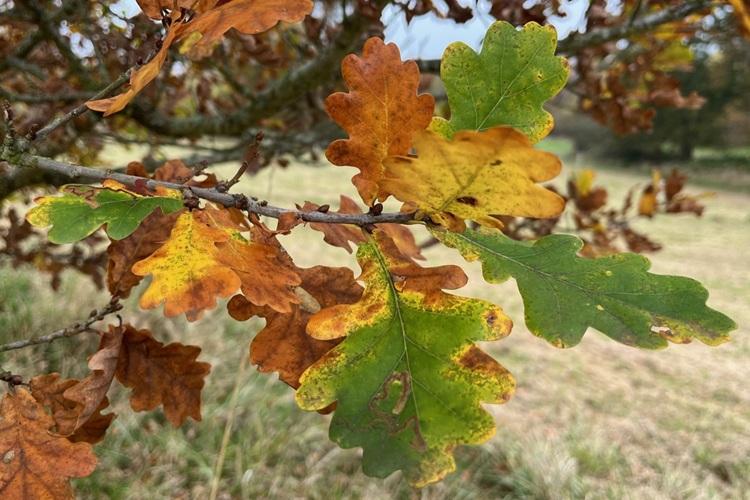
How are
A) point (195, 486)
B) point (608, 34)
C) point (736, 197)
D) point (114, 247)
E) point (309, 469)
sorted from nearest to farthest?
point (114, 247), point (608, 34), point (195, 486), point (309, 469), point (736, 197)

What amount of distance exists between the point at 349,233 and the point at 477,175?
9.7 inches

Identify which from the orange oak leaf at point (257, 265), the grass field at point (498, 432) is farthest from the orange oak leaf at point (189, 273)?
the grass field at point (498, 432)

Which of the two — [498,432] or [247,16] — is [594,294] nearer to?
[247,16]

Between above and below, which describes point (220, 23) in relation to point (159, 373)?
above

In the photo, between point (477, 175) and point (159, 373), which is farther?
point (159, 373)

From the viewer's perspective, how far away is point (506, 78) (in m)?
0.54

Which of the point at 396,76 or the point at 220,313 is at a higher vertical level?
the point at 396,76

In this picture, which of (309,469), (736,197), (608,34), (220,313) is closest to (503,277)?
(608,34)

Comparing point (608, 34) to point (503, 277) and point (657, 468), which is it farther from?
point (657, 468)

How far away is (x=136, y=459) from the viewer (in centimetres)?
218

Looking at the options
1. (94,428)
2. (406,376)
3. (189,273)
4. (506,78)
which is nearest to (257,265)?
(189,273)

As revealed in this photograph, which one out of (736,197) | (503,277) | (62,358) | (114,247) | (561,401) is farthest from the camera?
(736,197)

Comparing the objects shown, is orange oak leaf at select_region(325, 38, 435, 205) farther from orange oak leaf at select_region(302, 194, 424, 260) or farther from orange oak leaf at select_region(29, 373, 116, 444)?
orange oak leaf at select_region(29, 373, 116, 444)

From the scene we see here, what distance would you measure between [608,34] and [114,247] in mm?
1152
